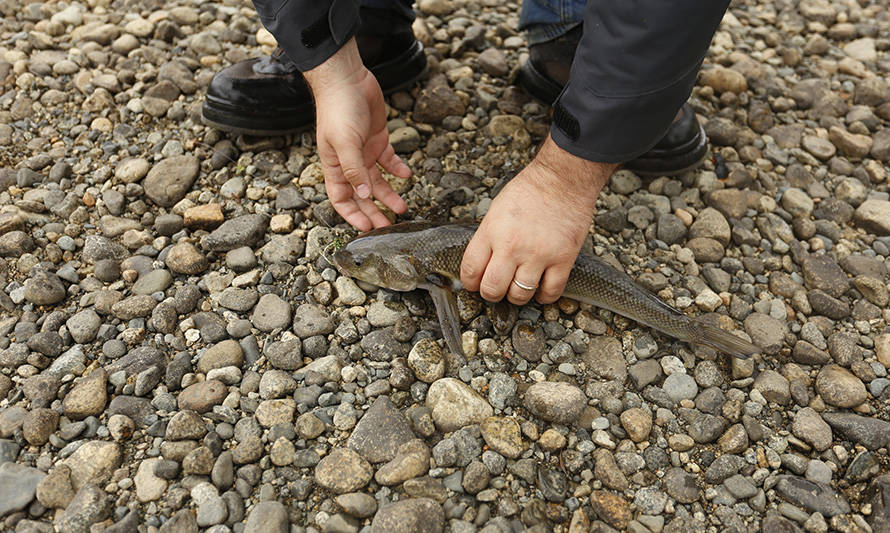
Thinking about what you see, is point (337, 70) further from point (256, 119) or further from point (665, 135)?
point (665, 135)

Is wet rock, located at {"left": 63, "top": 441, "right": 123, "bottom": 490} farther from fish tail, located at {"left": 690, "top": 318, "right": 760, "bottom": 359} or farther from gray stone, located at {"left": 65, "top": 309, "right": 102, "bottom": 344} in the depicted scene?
fish tail, located at {"left": 690, "top": 318, "right": 760, "bottom": 359}

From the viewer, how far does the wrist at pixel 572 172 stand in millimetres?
3311

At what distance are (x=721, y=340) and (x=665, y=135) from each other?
5.17 feet

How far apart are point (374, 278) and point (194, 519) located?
1.60 metres

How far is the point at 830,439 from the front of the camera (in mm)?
3428

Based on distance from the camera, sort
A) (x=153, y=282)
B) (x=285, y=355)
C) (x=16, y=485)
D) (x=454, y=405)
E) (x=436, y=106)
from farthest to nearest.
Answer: (x=436, y=106)
(x=153, y=282)
(x=285, y=355)
(x=454, y=405)
(x=16, y=485)

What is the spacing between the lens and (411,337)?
378 cm

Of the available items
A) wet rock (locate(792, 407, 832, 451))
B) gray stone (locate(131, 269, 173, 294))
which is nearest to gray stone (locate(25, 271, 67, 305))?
gray stone (locate(131, 269, 173, 294))

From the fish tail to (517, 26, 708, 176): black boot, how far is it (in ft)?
4.72

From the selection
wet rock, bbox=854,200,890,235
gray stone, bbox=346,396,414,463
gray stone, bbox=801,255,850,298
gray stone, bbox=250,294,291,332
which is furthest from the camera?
wet rock, bbox=854,200,890,235

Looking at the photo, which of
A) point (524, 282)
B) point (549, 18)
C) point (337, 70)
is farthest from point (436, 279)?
point (549, 18)

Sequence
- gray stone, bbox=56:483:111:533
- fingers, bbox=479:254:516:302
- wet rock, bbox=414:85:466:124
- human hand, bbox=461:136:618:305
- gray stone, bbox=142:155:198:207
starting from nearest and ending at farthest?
gray stone, bbox=56:483:111:533, human hand, bbox=461:136:618:305, fingers, bbox=479:254:516:302, gray stone, bbox=142:155:198:207, wet rock, bbox=414:85:466:124

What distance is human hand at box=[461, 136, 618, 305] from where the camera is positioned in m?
3.37

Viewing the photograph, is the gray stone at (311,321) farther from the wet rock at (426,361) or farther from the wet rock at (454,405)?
the wet rock at (454,405)
